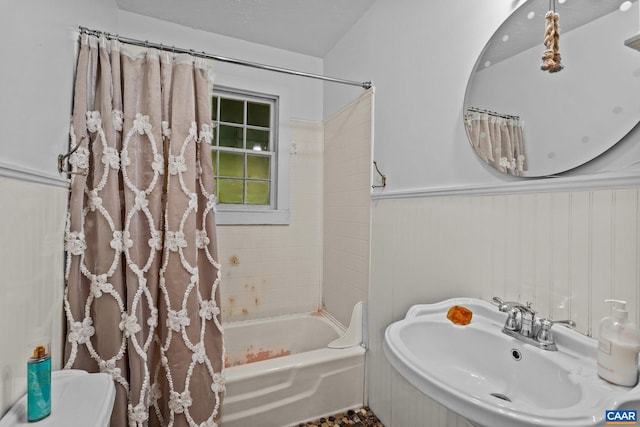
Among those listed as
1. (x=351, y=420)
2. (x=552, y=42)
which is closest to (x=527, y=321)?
(x=552, y=42)

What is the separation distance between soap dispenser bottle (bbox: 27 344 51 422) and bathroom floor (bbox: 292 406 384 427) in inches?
47.9

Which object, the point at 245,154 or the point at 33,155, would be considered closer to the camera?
the point at 33,155

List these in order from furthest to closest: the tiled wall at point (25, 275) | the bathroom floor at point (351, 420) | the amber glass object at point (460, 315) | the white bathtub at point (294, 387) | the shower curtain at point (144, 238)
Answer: the bathroom floor at point (351, 420), the white bathtub at point (294, 387), the shower curtain at point (144, 238), the amber glass object at point (460, 315), the tiled wall at point (25, 275)

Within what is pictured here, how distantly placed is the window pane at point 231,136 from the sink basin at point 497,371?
193 cm

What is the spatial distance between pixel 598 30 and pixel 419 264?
1.05 metres

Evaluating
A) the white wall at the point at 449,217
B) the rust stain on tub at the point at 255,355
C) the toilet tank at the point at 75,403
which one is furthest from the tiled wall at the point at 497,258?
the toilet tank at the point at 75,403

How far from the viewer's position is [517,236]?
42.0 inches

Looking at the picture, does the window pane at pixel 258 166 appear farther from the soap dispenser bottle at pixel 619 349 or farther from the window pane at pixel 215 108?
the soap dispenser bottle at pixel 619 349

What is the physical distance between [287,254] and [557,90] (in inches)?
78.8

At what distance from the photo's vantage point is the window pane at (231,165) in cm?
245

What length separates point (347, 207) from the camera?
2.20 metres

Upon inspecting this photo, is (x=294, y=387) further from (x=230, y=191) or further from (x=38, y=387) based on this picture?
(x=230, y=191)

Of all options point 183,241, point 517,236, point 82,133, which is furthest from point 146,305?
point 517,236

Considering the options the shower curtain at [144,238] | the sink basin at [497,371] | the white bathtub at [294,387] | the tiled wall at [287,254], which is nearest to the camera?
the sink basin at [497,371]
